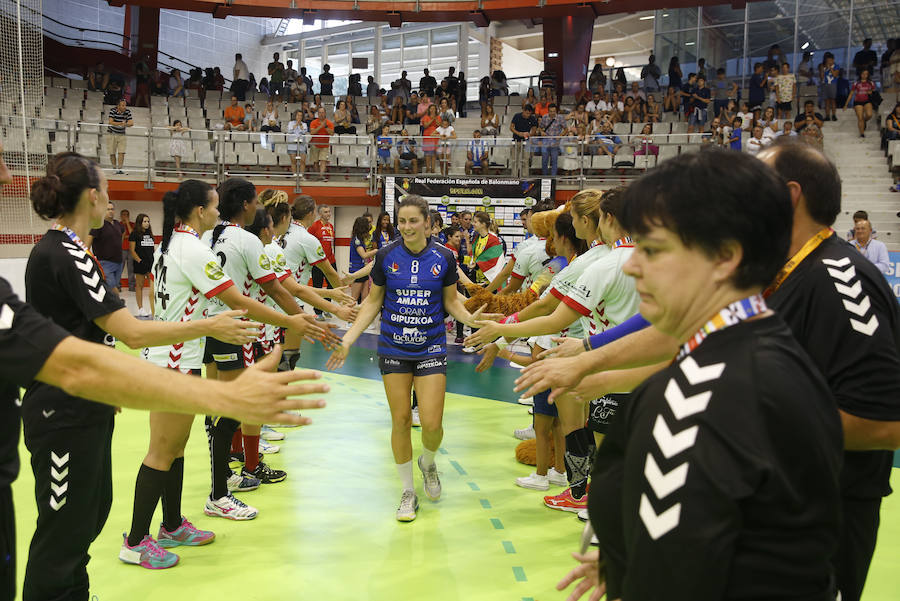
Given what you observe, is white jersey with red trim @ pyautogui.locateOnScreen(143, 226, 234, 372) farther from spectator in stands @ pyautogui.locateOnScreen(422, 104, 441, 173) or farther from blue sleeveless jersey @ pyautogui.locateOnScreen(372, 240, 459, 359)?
spectator in stands @ pyautogui.locateOnScreen(422, 104, 441, 173)

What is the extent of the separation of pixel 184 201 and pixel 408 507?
2.51 m

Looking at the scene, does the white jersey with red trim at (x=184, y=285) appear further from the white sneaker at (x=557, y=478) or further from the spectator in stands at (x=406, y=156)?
the spectator in stands at (x=406, y=156)

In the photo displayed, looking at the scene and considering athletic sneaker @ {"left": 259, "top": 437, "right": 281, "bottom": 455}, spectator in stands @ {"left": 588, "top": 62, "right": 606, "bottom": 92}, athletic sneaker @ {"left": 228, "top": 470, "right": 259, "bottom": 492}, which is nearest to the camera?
athletic sneaker @ {"left": 228, "top": 470, "right": 259, "bottom": 492}

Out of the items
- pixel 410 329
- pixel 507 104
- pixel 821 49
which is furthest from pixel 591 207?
pixel 821 49

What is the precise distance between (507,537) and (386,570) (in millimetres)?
926

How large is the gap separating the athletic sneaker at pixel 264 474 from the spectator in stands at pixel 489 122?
13.8m

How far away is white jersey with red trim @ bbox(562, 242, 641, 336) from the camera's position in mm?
4312

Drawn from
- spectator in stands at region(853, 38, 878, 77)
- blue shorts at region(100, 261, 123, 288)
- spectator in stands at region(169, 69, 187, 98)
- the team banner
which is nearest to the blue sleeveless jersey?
blue shorts at region(100, 261, 123, 288)

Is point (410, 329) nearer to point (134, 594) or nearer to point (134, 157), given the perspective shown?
point (134, 594)

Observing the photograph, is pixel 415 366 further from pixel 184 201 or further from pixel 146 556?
pixel 146 556

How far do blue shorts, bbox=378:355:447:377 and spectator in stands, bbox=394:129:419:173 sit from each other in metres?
11.5

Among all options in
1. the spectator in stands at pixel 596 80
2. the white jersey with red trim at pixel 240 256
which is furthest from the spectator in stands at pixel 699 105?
the white jersey with red trim at pixel 240 256

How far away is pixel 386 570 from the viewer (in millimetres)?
4195

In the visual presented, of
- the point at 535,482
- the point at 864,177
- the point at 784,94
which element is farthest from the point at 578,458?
the point at 784,94
